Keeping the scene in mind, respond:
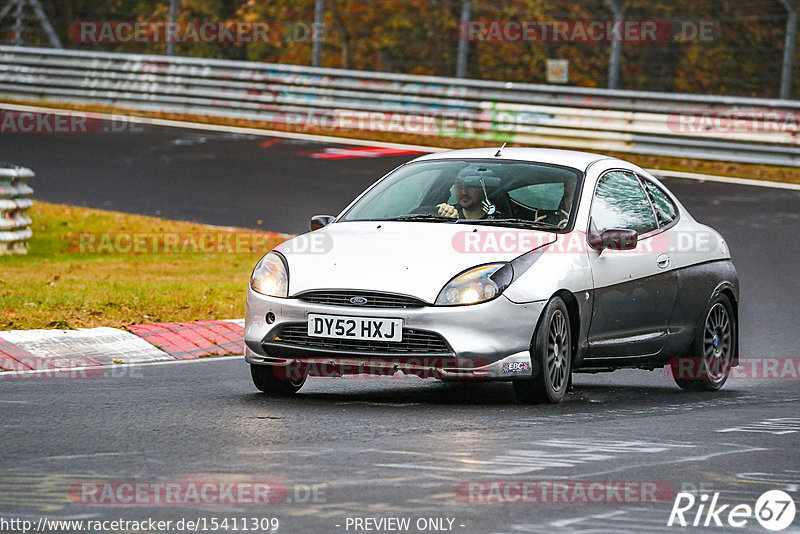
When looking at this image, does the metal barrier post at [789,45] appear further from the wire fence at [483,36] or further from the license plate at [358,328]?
the license plate at [358,328]

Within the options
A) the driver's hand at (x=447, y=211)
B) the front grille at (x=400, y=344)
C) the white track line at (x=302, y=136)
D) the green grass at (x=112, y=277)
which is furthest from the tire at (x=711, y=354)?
the white track line at (x=302, y=136)

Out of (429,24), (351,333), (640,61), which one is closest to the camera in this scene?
(351,333)

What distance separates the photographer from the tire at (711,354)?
33.1 ft

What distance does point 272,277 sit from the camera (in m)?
8.57

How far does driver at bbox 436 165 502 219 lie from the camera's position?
9211 mm

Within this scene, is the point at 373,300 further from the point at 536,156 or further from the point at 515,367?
the point at 536,156

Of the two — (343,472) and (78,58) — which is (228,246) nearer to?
(343,472)

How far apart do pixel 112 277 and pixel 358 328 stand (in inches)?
262

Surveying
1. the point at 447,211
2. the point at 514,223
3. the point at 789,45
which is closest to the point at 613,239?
the point at 514,223

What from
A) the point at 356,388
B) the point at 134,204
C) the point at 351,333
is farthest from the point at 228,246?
the point at 351,333

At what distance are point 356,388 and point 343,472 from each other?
→ 3092mm

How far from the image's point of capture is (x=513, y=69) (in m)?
30.5

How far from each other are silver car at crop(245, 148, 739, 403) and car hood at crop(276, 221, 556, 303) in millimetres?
11

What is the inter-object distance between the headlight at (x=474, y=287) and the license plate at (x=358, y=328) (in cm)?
28
